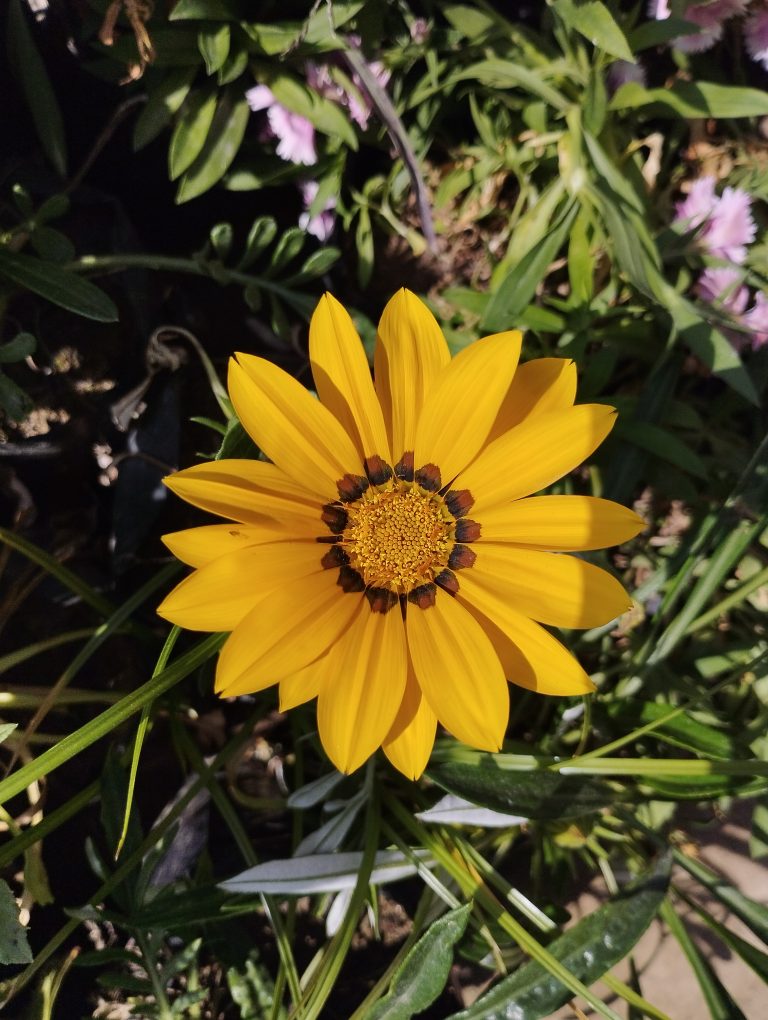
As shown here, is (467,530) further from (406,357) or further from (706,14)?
(706,14)

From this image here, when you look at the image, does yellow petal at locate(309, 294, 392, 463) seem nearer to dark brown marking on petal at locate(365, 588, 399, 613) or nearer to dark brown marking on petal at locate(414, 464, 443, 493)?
dark brown marking on petal at locate(414, 464, 443, 493)

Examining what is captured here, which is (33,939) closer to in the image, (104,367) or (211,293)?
(104,367)

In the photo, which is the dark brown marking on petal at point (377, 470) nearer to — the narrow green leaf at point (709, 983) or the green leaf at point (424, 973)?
the green leaf at point (424, 973)

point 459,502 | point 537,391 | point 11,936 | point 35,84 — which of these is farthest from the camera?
point 35,84

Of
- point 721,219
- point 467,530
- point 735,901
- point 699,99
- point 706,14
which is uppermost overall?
point 706,14

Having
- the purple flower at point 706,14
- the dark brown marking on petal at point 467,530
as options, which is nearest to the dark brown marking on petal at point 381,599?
the dark brown marking on petal at point 467,530

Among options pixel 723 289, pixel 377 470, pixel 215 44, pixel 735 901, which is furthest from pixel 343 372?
pixel 735 901

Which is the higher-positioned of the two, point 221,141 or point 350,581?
point 221,141

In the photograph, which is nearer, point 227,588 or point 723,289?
point 227,588
